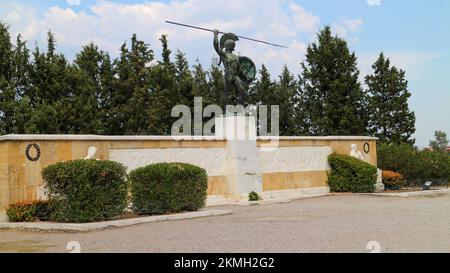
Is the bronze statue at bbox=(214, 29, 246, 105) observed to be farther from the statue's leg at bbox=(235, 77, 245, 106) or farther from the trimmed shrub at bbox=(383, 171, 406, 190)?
the trimmed shrub at bbox=(383, 171, 406, 190)

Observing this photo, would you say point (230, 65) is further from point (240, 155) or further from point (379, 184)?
point (379, 184)

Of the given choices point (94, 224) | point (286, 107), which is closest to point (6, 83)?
point (94, 224)

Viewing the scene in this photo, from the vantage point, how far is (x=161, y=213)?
47.2ft

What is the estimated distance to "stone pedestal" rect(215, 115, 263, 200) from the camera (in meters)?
19.1

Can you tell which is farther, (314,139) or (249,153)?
(314,139)

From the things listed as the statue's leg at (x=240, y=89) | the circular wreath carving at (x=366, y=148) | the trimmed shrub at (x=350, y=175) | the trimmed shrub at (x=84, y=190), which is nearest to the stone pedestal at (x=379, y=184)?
the circular wreath carving at (x=366, y=148)

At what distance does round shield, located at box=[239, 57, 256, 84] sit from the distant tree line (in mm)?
10283

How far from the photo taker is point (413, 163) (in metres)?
25.7

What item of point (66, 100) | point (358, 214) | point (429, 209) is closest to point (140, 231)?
point (358, 214)

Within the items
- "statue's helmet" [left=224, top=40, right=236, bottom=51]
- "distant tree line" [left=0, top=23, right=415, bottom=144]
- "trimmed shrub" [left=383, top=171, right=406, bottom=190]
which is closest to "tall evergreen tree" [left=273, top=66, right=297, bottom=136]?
"distant tree line" [left=0, top=23, right=415, bottom=144]

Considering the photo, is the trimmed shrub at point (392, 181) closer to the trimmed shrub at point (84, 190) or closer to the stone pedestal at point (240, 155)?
Answer: the stone pedestal at point (240, 155)

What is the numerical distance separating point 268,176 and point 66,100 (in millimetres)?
12660
